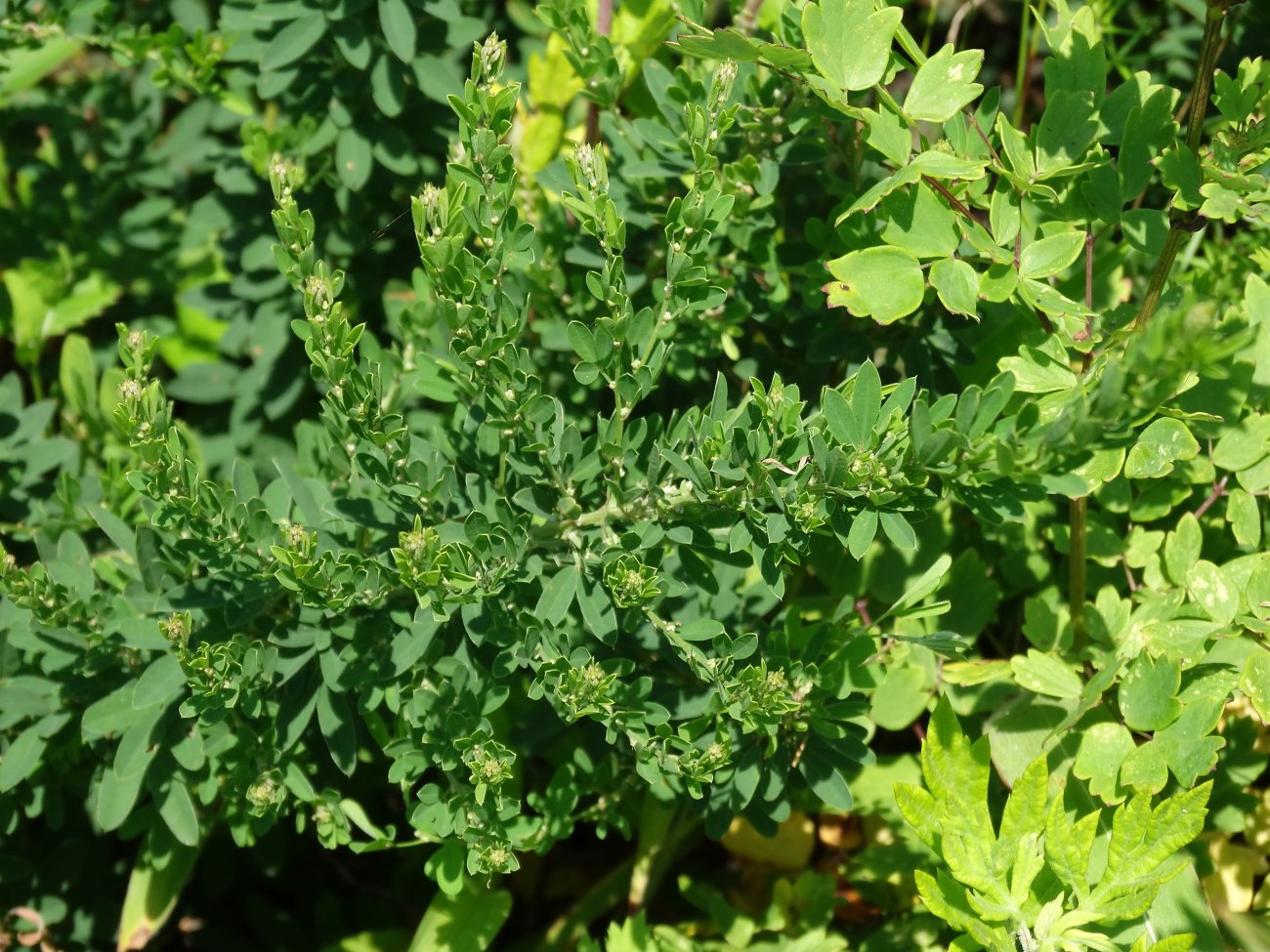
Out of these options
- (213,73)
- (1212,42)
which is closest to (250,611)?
(213,73)

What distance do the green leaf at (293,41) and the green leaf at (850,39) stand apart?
0.91m

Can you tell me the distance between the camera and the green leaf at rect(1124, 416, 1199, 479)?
143cm

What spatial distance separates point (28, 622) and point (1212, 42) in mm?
1745

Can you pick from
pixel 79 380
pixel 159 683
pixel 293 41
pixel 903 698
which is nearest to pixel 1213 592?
pixel 903 698

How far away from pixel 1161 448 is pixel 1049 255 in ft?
0.90

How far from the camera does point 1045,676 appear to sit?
1561 millimetres

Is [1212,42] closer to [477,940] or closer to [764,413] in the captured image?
[764,413]

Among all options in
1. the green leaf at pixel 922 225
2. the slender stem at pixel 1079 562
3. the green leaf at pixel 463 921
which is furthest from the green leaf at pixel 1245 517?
the green leaf at pixel 463 921

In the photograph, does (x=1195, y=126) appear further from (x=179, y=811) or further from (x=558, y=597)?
(x=179, y=811)

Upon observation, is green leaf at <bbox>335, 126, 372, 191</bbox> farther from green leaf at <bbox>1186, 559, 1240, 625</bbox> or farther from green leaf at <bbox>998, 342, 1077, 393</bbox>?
green leaf at <bbox>1186, 559, 1240, 625</bbox>

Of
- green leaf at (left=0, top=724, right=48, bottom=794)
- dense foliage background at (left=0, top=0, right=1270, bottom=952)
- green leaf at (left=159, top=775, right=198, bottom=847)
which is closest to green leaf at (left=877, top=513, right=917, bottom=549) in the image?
dense foliage background at (left=0, top=0, right=1270, bottom=952)

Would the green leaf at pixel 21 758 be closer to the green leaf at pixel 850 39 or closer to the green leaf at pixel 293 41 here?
the green leaf at pixel 293 41

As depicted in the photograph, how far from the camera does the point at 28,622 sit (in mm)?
1698

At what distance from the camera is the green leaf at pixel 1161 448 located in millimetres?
1434
